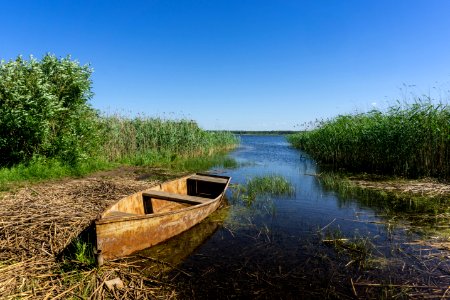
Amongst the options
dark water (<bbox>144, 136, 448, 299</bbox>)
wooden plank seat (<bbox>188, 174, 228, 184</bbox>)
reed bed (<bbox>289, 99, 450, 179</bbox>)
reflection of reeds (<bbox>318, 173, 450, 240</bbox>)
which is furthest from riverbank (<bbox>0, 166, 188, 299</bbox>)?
reed bed (<bbox>289, 99, 450, 179</bbox>)

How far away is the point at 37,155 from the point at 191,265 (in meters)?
9.91

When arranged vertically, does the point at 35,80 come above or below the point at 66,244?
above

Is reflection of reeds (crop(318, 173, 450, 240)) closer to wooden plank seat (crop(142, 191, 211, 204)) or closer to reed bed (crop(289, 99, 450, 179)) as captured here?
reed bed (crop(289, 99, 450, 179))

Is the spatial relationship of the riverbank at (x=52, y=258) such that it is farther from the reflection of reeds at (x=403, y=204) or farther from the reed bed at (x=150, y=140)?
the reed bed at (x=150, y=140)

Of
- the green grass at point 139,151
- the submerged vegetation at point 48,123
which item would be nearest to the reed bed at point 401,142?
the green grass at point 139,151

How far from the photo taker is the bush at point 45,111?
10.8 m

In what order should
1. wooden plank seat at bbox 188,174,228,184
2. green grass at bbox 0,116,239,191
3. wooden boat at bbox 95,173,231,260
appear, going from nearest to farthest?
1. wooden boat at bbox 95,173,231,260
2. wooden plank seat at bbox 188,174,228,184
3. green grass at bbox 0,116,239,191

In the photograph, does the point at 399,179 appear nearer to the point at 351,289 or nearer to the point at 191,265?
the point at 351,289

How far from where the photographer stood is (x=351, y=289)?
463cm

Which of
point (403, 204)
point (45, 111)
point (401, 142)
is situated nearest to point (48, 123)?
point (45, 111)

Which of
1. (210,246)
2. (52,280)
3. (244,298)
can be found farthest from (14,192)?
(244,298)

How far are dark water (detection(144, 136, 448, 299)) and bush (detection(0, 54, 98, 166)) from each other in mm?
8081

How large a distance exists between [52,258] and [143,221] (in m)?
1.59

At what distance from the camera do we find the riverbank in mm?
4242
